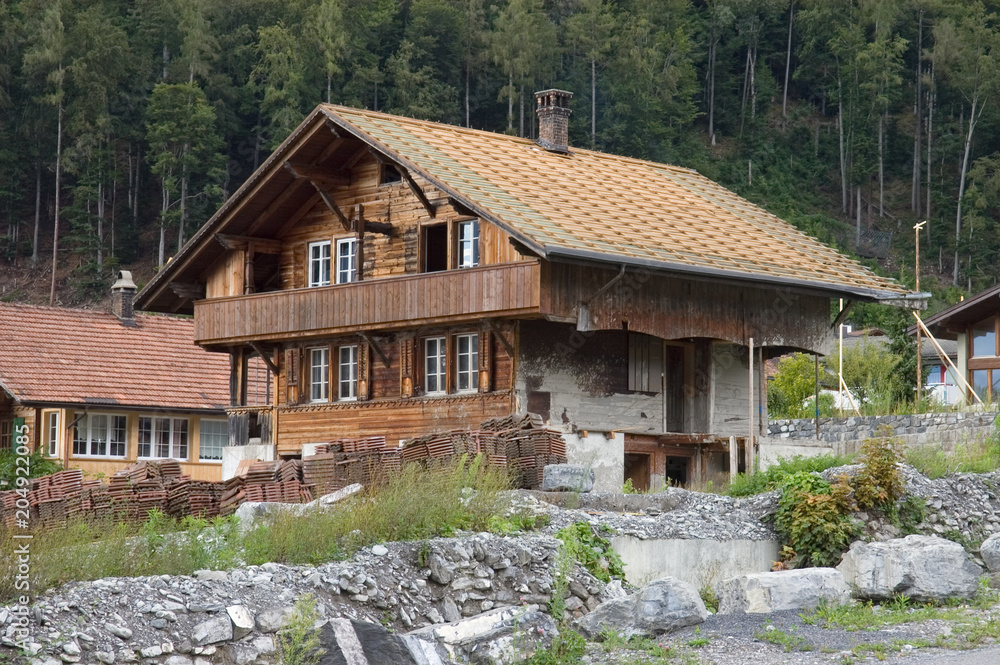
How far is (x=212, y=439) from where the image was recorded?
4044 cm

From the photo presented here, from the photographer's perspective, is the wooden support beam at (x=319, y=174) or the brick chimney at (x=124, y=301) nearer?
the wooden support beam at (x=319, y=174)

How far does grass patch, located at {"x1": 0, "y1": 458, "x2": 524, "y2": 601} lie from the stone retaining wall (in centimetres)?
1321

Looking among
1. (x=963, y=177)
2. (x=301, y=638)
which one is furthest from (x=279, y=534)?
(x=963, y=177)

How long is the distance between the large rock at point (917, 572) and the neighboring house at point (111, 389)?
78.1 feet

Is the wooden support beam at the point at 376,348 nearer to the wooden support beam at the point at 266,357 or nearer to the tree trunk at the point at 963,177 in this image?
the wooden support beam at the point at 266,357

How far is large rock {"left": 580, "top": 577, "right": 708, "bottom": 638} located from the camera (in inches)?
604

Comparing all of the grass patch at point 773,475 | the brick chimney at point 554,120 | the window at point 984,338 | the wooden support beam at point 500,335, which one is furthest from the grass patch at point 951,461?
the window at point 984,338

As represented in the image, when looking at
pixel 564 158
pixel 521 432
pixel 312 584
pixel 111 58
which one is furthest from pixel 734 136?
pixel 312 584

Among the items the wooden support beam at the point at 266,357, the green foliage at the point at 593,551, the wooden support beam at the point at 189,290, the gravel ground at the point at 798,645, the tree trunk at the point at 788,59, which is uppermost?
the tree trunk at the point at 788,59

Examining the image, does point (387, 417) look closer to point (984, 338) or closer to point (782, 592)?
point (782, 592)

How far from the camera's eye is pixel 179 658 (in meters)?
12.9

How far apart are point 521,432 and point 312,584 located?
7.81 metres

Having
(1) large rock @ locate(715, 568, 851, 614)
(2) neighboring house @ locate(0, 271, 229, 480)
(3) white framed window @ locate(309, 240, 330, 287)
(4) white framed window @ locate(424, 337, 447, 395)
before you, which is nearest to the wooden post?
(4) white framed window @ locate(424, 337, 447, 395)

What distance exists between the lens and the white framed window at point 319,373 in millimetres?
31812
